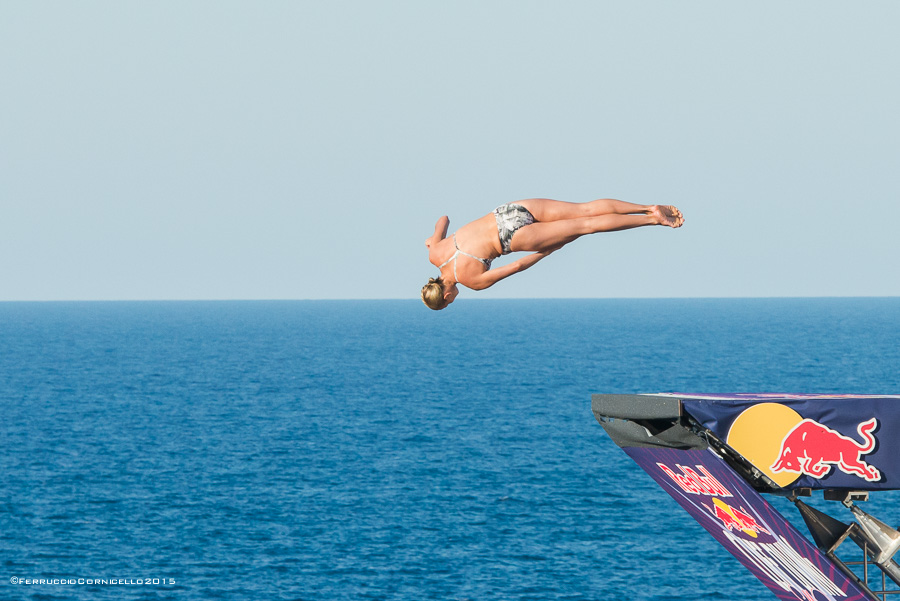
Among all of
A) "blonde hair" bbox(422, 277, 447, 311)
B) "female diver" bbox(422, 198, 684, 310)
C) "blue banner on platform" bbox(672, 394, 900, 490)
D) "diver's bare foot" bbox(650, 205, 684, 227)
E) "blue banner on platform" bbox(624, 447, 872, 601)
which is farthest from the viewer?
"blue banner on platform" bbox(624, 447, 872, 601)

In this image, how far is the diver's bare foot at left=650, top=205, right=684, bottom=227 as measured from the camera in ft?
38.5

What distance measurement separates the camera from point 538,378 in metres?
152

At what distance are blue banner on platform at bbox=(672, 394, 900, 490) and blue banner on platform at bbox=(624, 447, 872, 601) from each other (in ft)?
2.51

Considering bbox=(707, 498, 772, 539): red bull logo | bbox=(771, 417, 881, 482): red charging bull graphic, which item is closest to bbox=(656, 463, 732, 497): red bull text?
bbox=(707, 498, 772, 539): red bull logo

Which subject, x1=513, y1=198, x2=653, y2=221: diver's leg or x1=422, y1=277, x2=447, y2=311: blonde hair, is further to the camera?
x1=422, y1=277, x2=447, y2=311: blonde hair

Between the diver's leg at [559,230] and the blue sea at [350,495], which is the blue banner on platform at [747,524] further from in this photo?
the blue sea at [350,495]

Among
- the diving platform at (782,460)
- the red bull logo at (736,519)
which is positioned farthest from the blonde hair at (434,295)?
the red bull logo at (736,519)

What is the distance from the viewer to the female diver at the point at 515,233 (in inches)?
477

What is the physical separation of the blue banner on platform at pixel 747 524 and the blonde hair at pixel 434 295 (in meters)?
5.17

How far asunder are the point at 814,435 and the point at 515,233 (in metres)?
5.52

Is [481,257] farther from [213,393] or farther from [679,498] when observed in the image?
[213,393]

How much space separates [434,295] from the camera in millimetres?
13000

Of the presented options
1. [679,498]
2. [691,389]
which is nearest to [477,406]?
[691,389]

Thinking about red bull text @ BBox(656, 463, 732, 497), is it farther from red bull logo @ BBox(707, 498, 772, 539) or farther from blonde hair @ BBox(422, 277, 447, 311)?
blonde hair @ BBox(422, 277, 447, 311)
